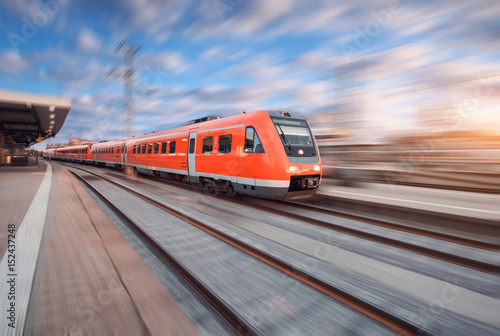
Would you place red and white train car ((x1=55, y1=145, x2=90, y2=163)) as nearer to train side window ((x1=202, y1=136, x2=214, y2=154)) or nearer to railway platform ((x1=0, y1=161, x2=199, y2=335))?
train side window ((x1=202, y1=136, x2=214, y2=154))

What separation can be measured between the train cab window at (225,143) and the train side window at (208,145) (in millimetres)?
613

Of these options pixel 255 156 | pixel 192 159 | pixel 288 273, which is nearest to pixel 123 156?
pixel 192 159

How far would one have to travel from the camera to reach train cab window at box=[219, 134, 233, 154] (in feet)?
25.2

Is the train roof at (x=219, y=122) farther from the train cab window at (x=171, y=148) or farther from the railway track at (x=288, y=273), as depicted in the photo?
the railway track at (x=288, y=273)

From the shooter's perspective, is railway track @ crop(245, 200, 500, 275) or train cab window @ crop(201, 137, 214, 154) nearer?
railway track @ crop(245, 200, 500, 275)

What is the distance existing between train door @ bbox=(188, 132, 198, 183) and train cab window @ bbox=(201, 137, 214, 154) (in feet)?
2.59

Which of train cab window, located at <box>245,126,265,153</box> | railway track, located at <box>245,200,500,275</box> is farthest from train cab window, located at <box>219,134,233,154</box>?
railway track, located at <box>245,200,500,275</box>

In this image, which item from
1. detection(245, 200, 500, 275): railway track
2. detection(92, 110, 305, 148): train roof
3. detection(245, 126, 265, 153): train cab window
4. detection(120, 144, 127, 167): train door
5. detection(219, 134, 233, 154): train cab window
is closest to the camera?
detection(245, 200, 500, 275): railway track

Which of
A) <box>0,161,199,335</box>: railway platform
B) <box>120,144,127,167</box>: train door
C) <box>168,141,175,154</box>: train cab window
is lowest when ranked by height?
<box>0,161,199,335</box>: railway platform

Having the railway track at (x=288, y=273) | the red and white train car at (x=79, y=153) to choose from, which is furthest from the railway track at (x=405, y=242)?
the red and white train car at (x=79, y=153)

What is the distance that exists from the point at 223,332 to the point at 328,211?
478 centimetres

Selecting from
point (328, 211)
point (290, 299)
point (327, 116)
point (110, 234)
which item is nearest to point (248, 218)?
point (328, 211)

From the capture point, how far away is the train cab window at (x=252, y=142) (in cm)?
656

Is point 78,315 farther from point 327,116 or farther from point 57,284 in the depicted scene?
point 327,116
